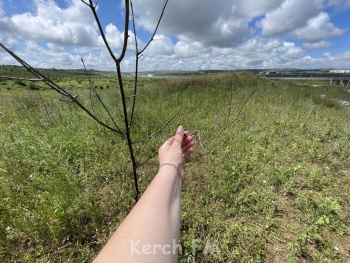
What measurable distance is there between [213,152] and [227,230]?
1.93 m

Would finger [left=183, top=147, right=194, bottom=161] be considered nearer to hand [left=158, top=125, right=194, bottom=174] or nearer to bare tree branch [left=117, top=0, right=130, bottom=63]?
hand [left=158, top=125, right=194, bottom=174]

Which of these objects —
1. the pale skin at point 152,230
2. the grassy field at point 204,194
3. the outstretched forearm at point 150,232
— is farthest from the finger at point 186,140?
the outstretched forearm at point 150,232

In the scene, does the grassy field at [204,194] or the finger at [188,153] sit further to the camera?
the grassy field at [204,194]

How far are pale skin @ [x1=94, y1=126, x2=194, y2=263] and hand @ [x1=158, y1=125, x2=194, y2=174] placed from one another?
0.20 m

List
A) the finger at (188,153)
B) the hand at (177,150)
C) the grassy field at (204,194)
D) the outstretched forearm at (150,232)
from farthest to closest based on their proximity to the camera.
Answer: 1. the grassy field at (204,194)
2. the finger at (188,153)
3. the hand at (177,150)
4. the outstretched forearm at (150,232)

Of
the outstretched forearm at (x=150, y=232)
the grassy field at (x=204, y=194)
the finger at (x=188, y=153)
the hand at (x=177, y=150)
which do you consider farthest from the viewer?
the grassy field at (x=204, y=194)

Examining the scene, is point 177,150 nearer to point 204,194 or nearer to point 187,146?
point 187,146

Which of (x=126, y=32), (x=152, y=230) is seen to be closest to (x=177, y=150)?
(x=152, y=230)

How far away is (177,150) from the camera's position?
4.70ft

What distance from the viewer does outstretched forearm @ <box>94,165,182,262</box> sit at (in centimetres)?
68

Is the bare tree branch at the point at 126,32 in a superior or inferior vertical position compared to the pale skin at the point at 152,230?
superior

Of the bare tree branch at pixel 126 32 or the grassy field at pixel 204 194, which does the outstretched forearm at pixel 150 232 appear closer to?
the bare tree branch at pixel 126 32

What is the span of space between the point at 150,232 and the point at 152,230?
0.04 ft

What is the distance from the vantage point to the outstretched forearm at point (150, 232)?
0.68 meters
